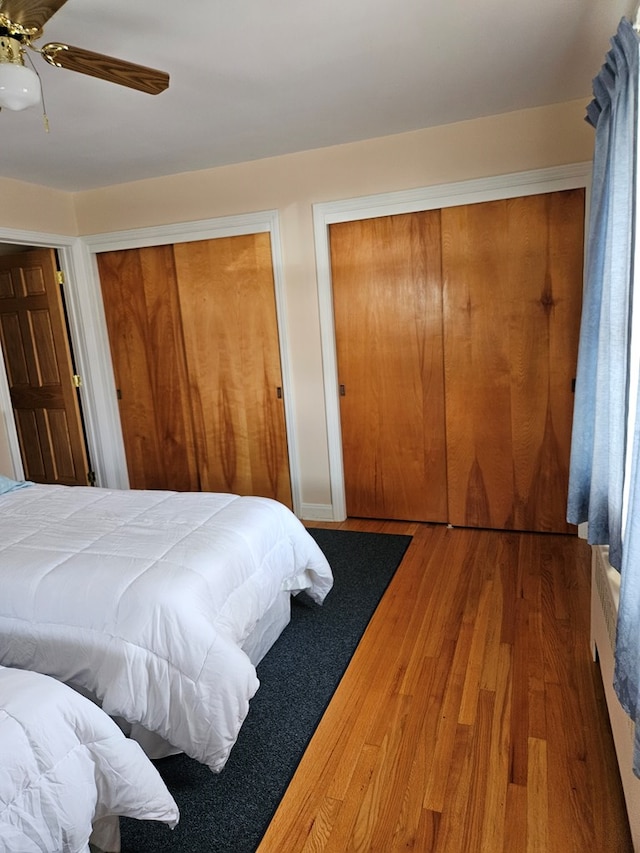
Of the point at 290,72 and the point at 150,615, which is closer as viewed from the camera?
the point at 150,615

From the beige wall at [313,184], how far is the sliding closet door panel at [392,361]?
196 millimetres

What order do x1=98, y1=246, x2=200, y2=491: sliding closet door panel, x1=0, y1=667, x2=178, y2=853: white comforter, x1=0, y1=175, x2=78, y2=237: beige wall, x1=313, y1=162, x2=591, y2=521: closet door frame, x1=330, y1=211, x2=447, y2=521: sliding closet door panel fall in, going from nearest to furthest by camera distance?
x1=0, y1=667, x2=178, y2=853: white comforter → x1=313, y1=162, x2=591, y2=521: closet door frame → x1=330, y1=211, x2=447, y2=521: sliding closet door panel → x1=0, y1=175, x2=78, y2=237: beige wall → x1=98, y1=246, x2=200, y2=491: sliding closet door panel

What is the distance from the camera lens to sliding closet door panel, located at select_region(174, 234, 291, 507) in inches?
142

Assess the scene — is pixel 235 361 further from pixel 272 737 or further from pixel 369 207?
pixel 272 737

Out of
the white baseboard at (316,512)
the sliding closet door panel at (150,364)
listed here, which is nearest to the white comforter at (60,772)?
the white baseboard at (316,512)

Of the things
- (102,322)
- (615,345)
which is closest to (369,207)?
(615,345)

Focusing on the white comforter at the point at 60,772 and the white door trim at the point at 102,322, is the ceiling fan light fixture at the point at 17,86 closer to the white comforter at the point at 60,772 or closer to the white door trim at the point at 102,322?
the white comforter at the point at 60,772

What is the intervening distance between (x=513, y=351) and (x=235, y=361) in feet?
5.95

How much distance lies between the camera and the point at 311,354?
3.55 m

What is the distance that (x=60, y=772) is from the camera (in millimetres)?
1141

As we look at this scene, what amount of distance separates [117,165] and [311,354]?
1648 mm

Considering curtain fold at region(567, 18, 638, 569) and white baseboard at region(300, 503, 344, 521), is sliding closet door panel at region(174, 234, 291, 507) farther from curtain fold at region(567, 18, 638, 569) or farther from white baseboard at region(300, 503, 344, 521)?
curtain fold at region(567, 18, 638, 569)

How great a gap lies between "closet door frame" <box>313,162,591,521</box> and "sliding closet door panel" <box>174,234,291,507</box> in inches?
13.7

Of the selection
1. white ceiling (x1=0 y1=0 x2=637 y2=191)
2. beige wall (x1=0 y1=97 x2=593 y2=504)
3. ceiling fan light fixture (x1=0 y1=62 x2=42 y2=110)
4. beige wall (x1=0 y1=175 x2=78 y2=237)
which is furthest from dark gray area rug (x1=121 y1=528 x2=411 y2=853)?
beige wall (x1=0 y1=175 x2=78 y2=237)
